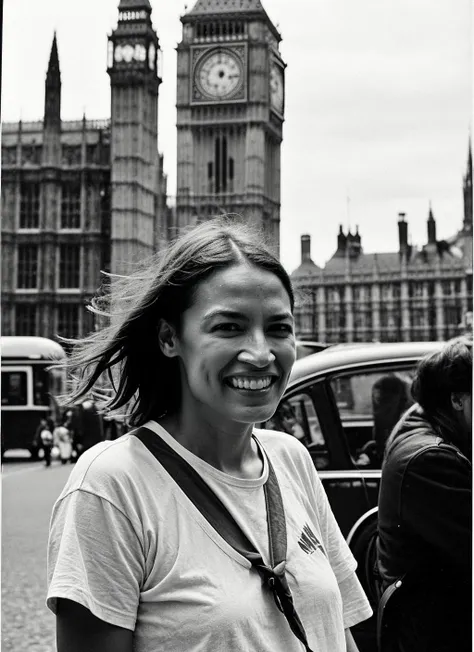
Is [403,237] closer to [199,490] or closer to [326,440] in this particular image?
[326,440]

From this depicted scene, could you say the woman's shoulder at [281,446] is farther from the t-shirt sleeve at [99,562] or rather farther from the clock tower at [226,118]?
the clock tower at [226,118]

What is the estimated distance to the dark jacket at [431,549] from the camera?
1.52 m

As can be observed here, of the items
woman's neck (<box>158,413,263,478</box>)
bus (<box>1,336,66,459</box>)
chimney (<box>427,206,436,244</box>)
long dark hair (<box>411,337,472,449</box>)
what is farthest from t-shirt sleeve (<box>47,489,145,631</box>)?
chimney (<box>427,206,436,244</box>)

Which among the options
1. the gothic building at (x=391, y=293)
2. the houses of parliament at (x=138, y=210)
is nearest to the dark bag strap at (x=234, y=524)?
the houses of parliament at (x=138, y=210)

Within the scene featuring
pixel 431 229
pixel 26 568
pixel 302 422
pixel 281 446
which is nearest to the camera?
pixel 281 446

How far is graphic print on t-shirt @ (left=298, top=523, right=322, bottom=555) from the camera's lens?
1036 millimetres

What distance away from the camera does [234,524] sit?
963 mm

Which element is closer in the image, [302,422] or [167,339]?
[167,339]

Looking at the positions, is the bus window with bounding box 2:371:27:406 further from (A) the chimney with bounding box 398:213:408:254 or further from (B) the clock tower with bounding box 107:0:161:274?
(A) the chimney with bounding box 398:213:408:254

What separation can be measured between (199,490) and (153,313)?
0.83 feet

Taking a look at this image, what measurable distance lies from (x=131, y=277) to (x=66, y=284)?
36923mm

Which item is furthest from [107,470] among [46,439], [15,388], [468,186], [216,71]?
[216,71]

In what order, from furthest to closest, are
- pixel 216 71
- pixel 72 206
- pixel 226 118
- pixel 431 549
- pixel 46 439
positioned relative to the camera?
pixel 72 206
pixel 226 118
pixel 216 71
pixel 46 439
pixel 431 549

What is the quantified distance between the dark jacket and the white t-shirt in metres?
0.57
